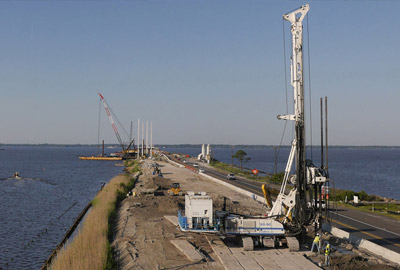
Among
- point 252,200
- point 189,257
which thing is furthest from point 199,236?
point 252,200

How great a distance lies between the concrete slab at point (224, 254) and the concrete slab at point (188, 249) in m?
1.45

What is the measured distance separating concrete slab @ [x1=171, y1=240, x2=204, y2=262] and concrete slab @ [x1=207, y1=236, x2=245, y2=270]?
1.45m

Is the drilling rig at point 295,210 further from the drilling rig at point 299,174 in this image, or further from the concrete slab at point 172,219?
the concrete slab at point 172,219

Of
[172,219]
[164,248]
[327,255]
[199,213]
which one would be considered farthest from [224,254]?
[172,219]

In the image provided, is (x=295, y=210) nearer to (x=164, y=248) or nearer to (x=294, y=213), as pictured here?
(x=294, y=213)

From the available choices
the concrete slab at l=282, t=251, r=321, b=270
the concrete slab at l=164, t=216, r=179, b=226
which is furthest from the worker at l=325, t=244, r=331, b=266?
the concrete slab at l=164, t=216, r=179, b=226

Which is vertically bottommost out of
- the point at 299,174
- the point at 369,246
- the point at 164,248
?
the point at 164,248

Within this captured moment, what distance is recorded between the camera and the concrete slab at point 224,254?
25.3 metres

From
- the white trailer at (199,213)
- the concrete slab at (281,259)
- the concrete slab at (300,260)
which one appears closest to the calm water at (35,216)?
the white trailer at (199,213)

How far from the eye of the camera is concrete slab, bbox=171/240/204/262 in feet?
88.6

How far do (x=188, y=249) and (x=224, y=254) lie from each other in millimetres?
2747

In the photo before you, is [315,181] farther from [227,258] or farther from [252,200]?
[252,200]

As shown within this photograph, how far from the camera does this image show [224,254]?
27.9 m

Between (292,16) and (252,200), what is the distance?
3336 cm
